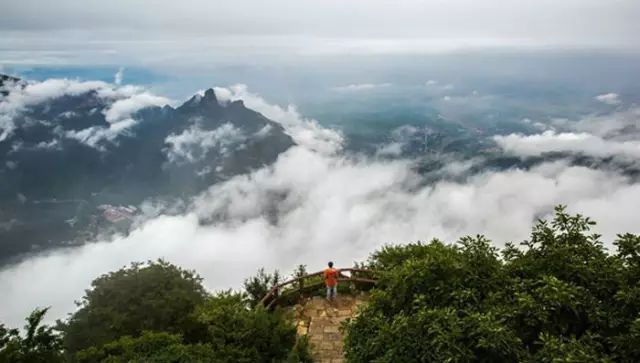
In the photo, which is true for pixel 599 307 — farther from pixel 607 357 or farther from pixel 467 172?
pixel 467 172

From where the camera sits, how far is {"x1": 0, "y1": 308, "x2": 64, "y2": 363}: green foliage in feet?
31.7

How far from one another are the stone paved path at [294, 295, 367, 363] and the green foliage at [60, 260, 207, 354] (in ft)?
10.1

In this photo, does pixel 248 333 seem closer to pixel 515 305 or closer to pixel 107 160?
pixel 515 305

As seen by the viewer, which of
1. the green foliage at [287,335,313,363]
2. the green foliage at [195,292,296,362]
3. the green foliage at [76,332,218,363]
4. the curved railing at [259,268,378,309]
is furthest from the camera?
the curved railing at [259,268,378,309]

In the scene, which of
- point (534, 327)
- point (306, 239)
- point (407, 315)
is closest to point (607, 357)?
point (534, 327)

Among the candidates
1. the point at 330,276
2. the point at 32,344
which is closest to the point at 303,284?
the point at 330,276

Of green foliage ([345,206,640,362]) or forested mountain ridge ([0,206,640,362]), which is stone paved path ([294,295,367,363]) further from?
green foliage ([345,206,640,362])

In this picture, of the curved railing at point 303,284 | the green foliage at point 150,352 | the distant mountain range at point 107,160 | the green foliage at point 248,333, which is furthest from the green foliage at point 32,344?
the distant mountain range at point 107,160

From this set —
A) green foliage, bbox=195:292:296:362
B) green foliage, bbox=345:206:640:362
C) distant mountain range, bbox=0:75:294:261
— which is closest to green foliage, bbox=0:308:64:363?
green foliage, bbox=195:292:296:362

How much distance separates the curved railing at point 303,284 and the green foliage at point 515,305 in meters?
6.53

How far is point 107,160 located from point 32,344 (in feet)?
485

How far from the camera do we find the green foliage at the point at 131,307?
12.3 m

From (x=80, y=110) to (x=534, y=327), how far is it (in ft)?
608

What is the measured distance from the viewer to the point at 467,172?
146 metres
